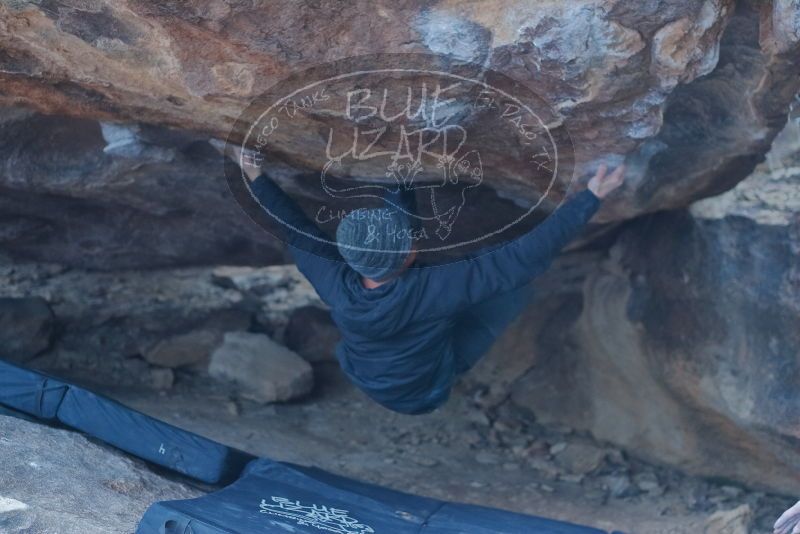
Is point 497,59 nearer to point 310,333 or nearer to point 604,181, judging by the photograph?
point 604,181

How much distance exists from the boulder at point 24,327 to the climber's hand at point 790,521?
7.84ft

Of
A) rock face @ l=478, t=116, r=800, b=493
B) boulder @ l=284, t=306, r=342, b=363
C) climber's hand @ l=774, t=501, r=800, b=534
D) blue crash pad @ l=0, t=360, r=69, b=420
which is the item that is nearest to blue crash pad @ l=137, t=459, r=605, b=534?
climber's hand @ l=774, t=501, r=800, b=534

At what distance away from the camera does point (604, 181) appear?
89.9 inches

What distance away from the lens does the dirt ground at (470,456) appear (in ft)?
9.39

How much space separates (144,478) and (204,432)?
731 mm

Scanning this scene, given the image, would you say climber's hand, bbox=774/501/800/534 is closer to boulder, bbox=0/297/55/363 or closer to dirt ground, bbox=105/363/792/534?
dirt ground, bbox=105/363/792/534

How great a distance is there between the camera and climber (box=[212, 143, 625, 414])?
2193mm

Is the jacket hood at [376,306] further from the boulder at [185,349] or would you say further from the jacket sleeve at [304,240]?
the boulder at [185,349]

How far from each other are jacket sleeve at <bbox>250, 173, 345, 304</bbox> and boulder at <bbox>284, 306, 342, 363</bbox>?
45.2 inches

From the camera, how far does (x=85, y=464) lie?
7.64ft

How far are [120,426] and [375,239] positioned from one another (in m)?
0.95

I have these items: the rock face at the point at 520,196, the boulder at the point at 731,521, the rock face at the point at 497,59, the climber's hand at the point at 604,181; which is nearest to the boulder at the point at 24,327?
the rock face at the point at 520,196

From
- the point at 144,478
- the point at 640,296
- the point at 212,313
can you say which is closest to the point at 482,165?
the point at 640,296

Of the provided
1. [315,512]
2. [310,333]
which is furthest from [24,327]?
[315,512]
